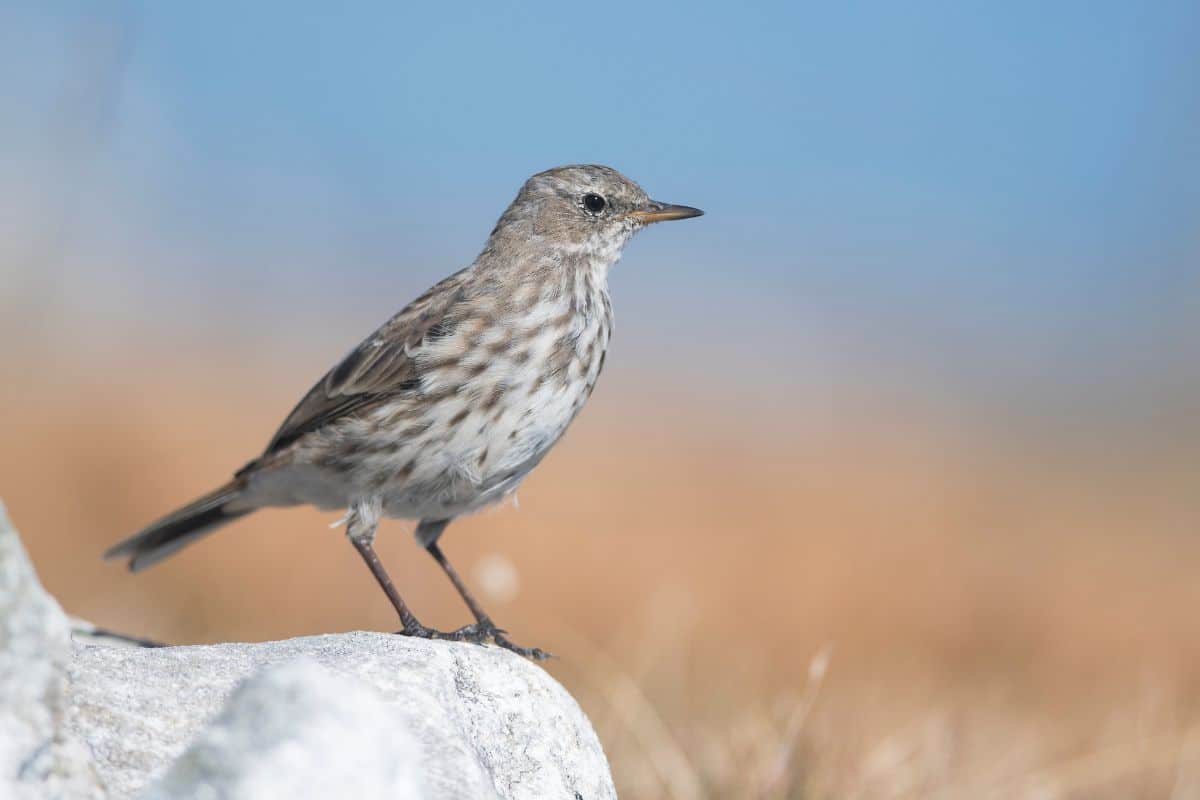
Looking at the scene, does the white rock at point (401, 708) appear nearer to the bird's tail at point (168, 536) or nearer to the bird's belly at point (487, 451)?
the bird's belly at point (487, 451)

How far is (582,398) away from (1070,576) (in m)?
Answer: 6.36

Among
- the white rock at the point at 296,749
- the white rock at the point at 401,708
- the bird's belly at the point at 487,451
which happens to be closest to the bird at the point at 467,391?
the bird's belly at the point at 487,451

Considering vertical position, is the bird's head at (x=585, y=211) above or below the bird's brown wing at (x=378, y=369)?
above

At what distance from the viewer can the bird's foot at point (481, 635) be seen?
4.63 m

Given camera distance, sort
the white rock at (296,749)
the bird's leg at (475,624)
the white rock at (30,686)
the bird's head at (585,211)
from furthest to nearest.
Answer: the bird's head at (585,211) → the bird's leg at (475,624) → the white rock at (30,686) → the white rock at (296,749)

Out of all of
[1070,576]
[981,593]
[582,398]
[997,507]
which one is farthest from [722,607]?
[582,398]

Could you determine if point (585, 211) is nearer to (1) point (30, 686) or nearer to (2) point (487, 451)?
(2) point (487, 451)

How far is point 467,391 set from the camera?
498cm

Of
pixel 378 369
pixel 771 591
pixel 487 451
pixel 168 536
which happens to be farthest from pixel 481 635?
pixel 771 591

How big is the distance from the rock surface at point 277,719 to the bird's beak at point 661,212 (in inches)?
105

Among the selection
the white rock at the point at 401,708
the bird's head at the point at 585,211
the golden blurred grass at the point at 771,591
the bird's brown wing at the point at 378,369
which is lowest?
the golden blurred grass at the point at 771,591

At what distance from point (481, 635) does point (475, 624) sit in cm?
10

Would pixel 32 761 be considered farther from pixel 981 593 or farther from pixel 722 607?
pixel 981 593

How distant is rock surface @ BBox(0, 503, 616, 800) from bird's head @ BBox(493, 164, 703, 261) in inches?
100
